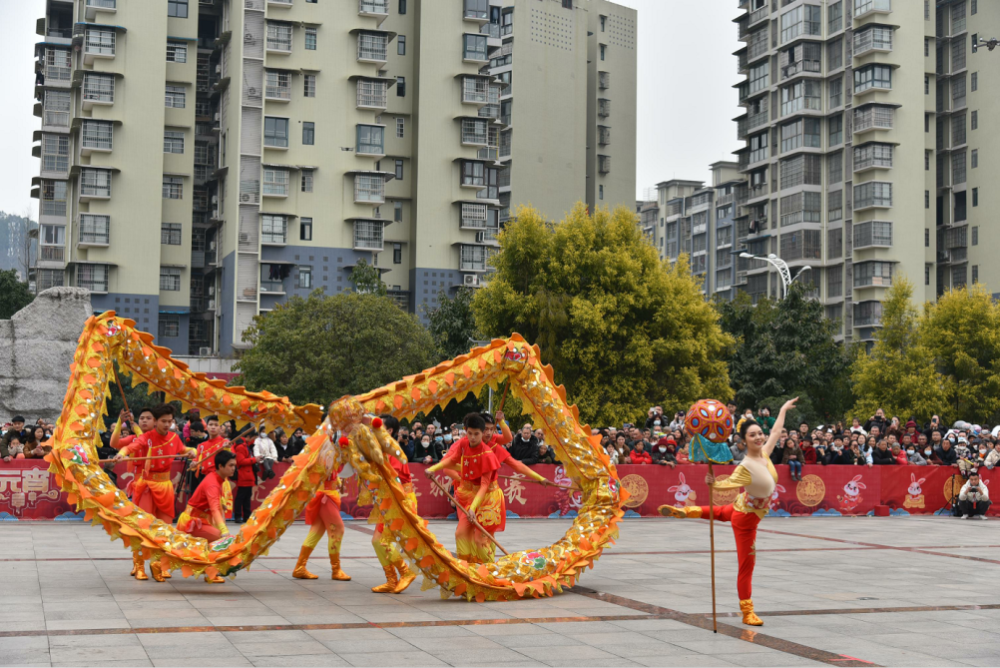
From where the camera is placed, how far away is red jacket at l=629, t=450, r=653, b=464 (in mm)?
20531

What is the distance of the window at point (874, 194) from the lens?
2231 inches

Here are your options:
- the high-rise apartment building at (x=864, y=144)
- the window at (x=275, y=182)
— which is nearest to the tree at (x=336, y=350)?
the window at (x=275, y=182)

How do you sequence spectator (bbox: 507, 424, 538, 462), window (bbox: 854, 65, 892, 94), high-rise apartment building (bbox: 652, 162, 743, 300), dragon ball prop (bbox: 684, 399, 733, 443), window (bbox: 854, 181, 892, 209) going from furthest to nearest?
high-rise apartment building (bbox: 652, 162, 743, 300)
window (bbox: 854, 181, 892, 209)
window (bbox: 854, 65, 892, 94)
spectator (bbox: 507, 424, 538, 462)
dragon ball prop (bbox: 684, 399, 733, 443)

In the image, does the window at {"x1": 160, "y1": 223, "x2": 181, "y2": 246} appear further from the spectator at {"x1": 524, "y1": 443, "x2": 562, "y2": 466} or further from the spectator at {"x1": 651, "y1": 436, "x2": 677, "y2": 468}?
the spectator at {"x1": 651, "y1": 436, "x2": 677, "y2": 468}

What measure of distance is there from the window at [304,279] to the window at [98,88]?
12121mm

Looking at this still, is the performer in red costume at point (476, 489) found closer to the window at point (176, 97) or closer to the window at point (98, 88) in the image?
the window at point (98, 88)

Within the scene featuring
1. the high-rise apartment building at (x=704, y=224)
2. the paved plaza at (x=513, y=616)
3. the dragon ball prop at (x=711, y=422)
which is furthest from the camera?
the high-rise apartment building at (x=704, y=224)

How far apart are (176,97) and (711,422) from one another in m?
52.1

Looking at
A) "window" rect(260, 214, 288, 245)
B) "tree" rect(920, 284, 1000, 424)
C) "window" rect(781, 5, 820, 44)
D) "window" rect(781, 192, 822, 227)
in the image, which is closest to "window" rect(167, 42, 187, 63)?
"window" rect(260, 214, 288, 245)

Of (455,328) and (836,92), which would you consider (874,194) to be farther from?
(455,328)

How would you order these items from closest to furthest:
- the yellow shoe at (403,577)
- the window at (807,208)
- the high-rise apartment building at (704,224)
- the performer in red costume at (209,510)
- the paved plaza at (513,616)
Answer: the paved plaza at (513,616) < the yellow shoe at (403,577) < the performer in red costume at (209,510) < the window at (807,208) < the high-rise apartment building at (704,224)

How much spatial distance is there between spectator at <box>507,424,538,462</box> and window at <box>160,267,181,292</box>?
4126 centimetres

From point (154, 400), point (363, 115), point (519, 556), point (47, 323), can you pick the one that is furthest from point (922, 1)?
point (519, 556)

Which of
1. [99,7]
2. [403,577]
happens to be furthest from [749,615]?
[99,7]
